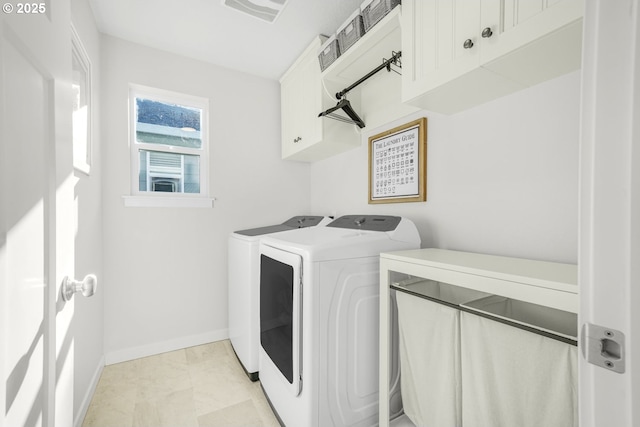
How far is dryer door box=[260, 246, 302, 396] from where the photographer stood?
1.30 metres

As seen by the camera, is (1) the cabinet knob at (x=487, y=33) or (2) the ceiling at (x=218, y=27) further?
(2) the ceiling at (x=218, y=27)

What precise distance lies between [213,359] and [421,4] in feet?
8.90

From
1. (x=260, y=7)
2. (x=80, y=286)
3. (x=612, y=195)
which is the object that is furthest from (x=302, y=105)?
(x=612, y=195)

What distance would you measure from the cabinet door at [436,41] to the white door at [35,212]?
1.29 meters

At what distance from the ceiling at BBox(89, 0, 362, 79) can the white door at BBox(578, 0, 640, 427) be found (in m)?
1.81

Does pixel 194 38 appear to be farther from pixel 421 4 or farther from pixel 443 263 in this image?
pixel 443 263

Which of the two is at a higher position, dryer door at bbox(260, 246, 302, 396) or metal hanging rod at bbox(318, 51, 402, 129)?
metal hanging rod at bbox(318, 51, 402, 129)

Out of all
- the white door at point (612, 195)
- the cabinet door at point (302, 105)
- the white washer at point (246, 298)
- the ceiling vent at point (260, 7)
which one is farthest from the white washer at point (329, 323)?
the ceiling vent at point (260, 7)

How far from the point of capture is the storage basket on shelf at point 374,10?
140 centimetres

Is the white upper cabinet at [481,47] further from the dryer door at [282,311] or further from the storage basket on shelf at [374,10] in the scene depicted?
the dryer door at [282,311]

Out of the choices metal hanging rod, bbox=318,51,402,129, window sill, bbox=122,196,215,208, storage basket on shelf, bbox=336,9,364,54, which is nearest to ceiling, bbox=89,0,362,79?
storage basket on shelf, bbox=336,9,364,54

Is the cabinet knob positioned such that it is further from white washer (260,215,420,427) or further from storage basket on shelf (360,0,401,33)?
white washer (260,215,420,427)

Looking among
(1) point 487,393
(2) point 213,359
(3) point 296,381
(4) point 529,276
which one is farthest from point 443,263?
(2) point 213,359

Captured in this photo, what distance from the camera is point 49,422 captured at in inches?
26.5
